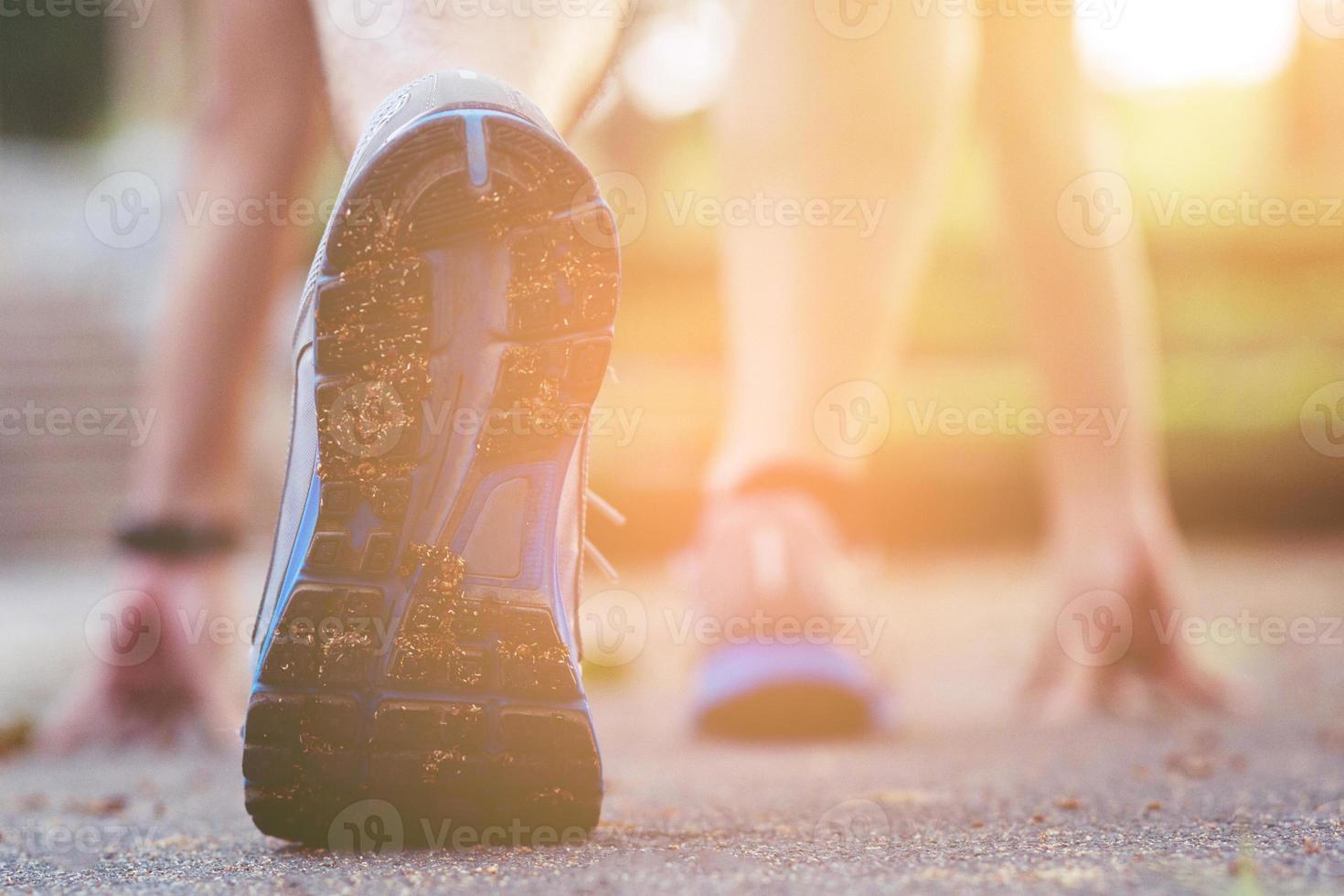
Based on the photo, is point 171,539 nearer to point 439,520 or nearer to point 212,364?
point 212,364

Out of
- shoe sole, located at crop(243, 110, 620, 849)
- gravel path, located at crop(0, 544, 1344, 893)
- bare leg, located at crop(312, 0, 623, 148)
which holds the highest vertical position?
bare leg, located at crop(312, 0, 623, 148)

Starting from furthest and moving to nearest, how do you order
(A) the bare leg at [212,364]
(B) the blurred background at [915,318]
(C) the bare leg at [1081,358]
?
(B) the blurred background at [915,318] → (C) the bare leg at [1081,358] → (A) the bare leg at [212,364]

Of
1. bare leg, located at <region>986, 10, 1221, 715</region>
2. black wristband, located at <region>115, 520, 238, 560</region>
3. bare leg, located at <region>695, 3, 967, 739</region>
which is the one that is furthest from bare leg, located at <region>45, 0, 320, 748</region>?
bare leg, located at <region>986, 10, 1221, 715</region>

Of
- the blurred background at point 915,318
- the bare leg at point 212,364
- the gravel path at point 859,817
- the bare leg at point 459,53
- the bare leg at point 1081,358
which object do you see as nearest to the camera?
the gravel path at point 859,817

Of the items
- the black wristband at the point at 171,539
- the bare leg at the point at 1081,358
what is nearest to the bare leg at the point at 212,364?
the black wristband at the point at 171,539

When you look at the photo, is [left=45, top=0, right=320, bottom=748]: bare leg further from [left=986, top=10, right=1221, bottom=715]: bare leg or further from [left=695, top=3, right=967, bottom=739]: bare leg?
[left=986, top=10, right=1221, bottom=715]: bare leg

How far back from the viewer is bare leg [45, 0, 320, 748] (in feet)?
4.54

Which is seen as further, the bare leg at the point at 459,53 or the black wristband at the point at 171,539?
the black wristband at the point at 171,539

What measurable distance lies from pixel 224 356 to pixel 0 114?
11.3 meters

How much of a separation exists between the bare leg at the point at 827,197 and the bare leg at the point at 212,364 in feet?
1.72

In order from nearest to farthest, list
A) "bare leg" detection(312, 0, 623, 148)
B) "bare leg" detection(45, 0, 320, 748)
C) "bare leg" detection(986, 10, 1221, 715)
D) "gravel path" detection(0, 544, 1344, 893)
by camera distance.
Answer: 1. "gravel path" detection(0, 544, 1344, 893)
2. "bare leg" detection(312, 0, 623, 148)
3. "bare leg" detection(45, 0, 320, 748)
4. "bare leg" detection(986, 10, 1221, 715)

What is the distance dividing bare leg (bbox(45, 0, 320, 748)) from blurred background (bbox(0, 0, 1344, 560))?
4.2 inches

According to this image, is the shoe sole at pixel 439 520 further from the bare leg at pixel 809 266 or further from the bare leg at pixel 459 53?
the bare leg at pixel 809 266

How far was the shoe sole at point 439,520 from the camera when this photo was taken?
697 millimetres
